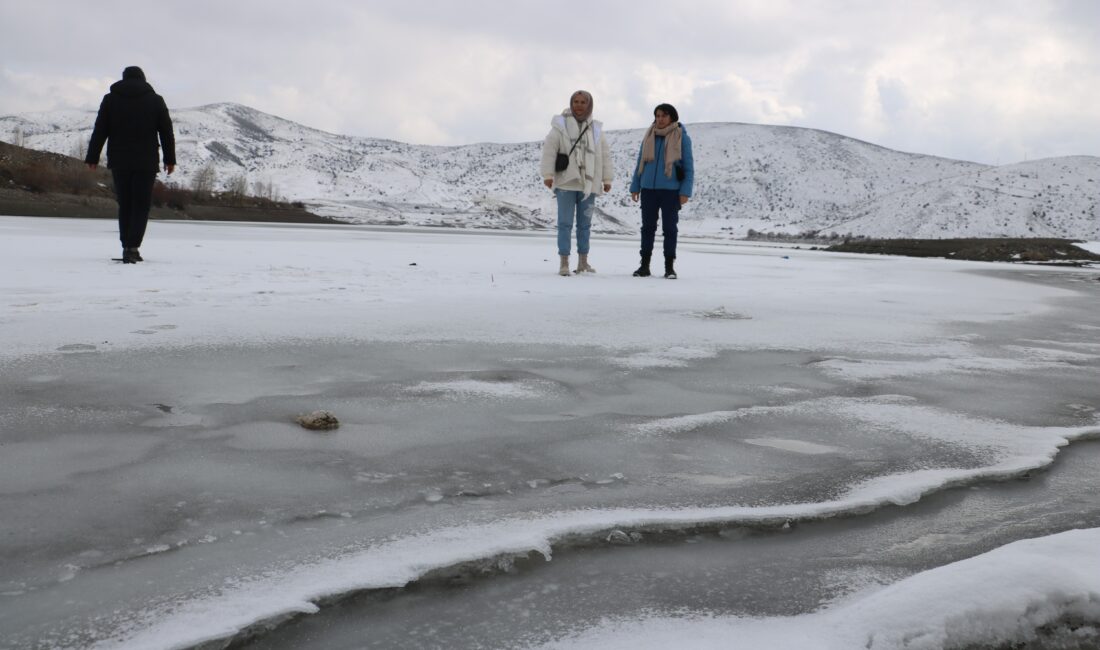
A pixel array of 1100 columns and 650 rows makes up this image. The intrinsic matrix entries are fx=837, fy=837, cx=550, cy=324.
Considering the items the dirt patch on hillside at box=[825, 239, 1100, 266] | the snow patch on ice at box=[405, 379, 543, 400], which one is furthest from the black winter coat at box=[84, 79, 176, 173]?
the dirt patch on hillside at box=[825, 239, 1100, 266]

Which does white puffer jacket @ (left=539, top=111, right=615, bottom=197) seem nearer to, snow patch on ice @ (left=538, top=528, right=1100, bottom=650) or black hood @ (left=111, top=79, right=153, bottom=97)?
black hood @ (left=111, top=79, right=153, bottom=97)

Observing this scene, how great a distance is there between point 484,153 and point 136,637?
88.3m

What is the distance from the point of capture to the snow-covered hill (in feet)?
118

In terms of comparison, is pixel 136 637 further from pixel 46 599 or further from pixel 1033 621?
pixel 1033 621

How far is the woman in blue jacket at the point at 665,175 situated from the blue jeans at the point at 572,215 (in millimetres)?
465

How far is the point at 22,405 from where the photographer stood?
2186 mm

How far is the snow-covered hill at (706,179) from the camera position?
118ft

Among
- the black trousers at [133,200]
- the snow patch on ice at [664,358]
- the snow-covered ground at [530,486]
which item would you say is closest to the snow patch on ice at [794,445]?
the snow-covered ground at [530,486]

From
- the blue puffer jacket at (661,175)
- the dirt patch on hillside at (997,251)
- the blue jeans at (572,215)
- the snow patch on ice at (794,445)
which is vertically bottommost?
the snow patch on ice at (794,445)

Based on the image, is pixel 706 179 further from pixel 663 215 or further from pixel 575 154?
pixel 575 154

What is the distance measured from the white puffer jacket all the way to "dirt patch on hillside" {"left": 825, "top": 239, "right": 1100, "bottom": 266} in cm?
1207

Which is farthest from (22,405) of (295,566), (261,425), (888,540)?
(888,540)

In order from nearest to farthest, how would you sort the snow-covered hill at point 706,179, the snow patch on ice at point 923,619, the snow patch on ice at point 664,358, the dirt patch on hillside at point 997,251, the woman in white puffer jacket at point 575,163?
the snow patch on ice at point 923,619 < the snow patch on ice at point 664,358 < the woman in white puffer jacket at point 575,163 < the dirt patch on hillside at point 997,251 < the snow-covered hill at point 706,179

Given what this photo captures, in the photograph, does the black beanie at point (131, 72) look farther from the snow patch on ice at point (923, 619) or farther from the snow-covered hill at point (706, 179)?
the snow-covered hill at point (706, 179)
